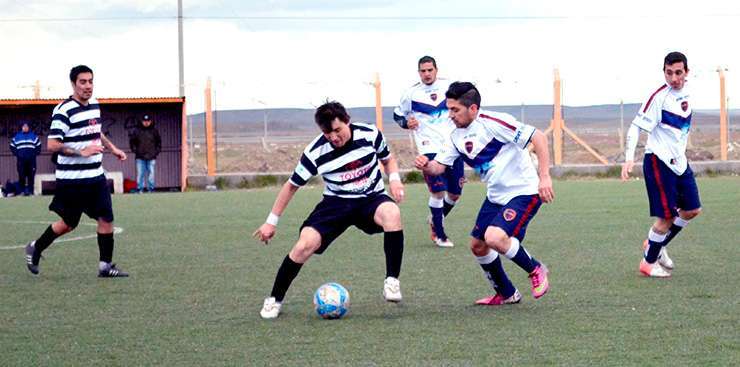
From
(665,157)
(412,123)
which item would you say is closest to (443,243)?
(412,123)

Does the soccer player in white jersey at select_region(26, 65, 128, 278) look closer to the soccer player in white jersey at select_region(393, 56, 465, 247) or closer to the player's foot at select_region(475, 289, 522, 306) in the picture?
the player's foot at select_region(475, 289, 522, 306)

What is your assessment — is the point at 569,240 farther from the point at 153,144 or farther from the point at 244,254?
the point at 153,144

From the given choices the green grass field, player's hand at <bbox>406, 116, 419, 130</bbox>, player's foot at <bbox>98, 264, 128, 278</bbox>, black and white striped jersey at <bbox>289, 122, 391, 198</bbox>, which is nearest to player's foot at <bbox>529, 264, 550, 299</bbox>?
the green grass field

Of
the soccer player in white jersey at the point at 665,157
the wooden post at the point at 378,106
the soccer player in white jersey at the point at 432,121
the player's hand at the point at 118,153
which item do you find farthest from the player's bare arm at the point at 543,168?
the wooden post at the point at 378,106

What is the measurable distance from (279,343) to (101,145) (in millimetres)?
3916

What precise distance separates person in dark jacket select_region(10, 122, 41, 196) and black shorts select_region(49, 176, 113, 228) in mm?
15360

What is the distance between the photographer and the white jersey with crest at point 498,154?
783 centimetres

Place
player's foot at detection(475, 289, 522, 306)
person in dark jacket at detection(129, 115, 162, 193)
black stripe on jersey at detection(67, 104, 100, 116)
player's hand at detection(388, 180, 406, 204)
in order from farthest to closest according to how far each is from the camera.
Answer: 1. person in dark jacket at detection(129, 115, 162, 193)
2. black stripe on jersey at detection(67, 104, 100, 116)
3. player's foot at detection(475, 289, 522, 306)
4. player's hand at detection(388, 180, 406, 204)

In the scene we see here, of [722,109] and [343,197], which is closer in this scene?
[343,197]

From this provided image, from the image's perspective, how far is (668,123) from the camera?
9406 mm

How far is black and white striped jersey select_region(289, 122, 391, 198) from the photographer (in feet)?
25.8

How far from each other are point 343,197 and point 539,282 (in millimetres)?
1435

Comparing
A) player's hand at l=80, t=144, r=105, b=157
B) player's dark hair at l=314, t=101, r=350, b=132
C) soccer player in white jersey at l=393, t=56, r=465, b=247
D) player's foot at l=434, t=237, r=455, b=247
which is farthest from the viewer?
soccer player in white jersey at l=393, t=56, r=465, b=247

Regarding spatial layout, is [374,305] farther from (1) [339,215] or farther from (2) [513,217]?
(2) [513,217]
